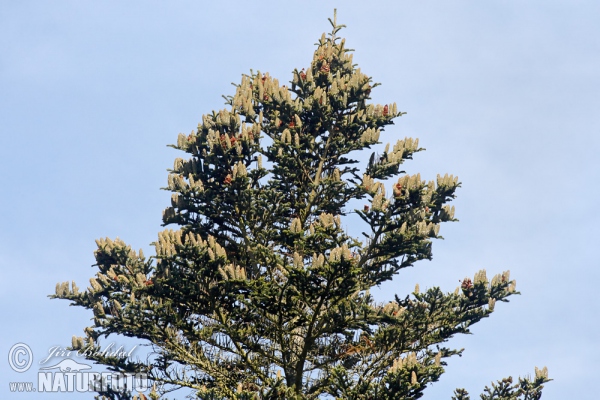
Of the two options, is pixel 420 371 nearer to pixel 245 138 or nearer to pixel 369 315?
pixel 369 315

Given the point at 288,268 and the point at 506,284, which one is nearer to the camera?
the point at 288,268

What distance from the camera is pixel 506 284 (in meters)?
24.7

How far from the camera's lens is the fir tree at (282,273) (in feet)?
77.8

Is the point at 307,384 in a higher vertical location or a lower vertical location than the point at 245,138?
lower

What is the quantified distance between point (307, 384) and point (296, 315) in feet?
7.77

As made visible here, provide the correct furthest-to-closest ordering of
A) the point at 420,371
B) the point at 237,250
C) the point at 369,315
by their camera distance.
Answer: the point at 237,250, the point at 369,315, the point at 420,371

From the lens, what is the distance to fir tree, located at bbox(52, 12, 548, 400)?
23719 mm

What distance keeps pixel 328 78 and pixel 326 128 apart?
172 centimetres

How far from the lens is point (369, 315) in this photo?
23.7 metres

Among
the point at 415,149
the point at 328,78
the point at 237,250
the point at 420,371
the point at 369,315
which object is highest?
the point at 328,78

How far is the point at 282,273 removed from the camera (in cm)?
2588

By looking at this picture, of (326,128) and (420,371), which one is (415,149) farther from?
(420,371)

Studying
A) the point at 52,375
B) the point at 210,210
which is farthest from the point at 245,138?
the point at 52,375

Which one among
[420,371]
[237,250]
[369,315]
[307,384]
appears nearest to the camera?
[420,371]
